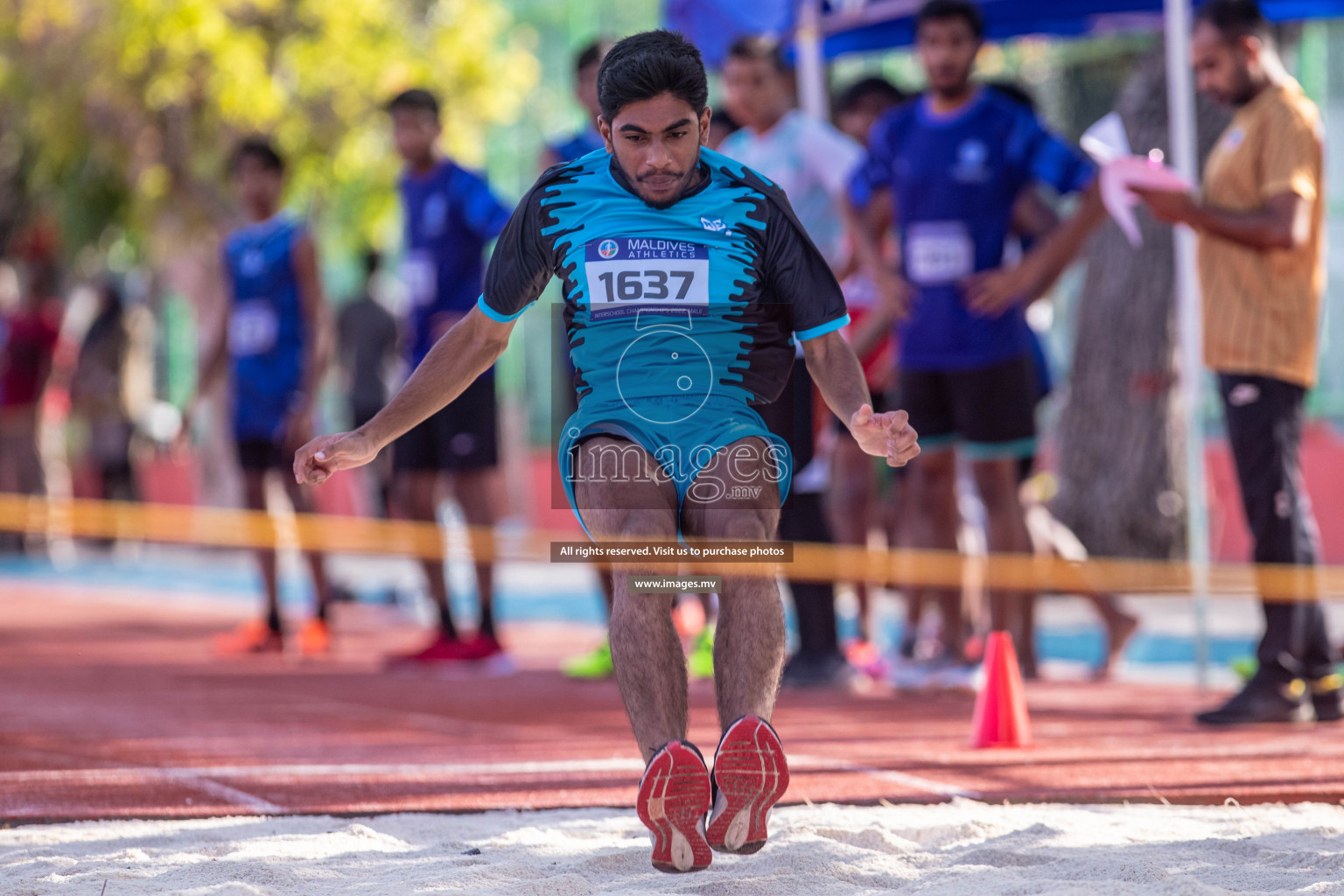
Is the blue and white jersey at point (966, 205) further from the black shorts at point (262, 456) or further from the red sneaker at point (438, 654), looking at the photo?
the black shorts at point (262, 456)

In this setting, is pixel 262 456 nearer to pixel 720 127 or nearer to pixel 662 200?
pixel 720 127

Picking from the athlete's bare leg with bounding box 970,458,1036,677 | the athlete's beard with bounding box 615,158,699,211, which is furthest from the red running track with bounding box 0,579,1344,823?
the athlete's beard with bounding box 615,158,699,211

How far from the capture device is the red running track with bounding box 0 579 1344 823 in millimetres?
4387

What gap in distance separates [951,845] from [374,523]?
13.1 metres

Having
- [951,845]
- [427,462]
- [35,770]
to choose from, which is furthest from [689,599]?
[951,845]

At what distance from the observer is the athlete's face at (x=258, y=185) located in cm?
865

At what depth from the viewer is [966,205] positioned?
265 inches

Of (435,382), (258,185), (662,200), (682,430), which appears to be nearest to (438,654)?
(258,185)

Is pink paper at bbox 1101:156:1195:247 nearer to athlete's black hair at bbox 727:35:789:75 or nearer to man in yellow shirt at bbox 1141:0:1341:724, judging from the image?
man in yellow shirt at bbox 1141:0:1341:724

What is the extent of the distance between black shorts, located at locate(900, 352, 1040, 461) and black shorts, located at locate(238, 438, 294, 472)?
3.45 m

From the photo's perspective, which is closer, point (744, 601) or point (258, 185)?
point (744, 601)

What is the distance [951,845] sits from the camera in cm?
367

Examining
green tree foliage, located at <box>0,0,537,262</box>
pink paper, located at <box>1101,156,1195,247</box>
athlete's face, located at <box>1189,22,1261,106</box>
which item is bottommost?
pink paper, located at <box>1101,156,1195,247</box>

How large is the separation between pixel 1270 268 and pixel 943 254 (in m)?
1.37
